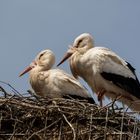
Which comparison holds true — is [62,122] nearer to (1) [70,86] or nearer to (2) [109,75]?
(1) [70,86]


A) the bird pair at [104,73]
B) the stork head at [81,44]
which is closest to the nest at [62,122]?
the bird pair at [104,73]

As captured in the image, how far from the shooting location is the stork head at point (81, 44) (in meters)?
10.2

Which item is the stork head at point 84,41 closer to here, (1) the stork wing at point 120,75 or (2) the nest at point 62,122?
(1) the stork wing at point 120,75

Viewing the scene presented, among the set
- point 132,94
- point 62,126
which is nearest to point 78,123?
point 62,126

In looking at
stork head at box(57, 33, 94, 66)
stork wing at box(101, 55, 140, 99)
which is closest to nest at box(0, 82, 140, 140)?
stork wing at box(101, 55, 140, 99)

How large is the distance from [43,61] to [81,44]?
0.64m

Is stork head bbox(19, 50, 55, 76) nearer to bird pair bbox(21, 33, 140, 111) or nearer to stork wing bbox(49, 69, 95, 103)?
bird pair bbox(21, 33, 140, 111)

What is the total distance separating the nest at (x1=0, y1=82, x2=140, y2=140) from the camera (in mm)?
7598

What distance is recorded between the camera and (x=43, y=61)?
9961 millimetres

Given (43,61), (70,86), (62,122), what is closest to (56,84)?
(70,86)

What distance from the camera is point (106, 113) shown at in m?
7.79

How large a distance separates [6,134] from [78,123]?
687mm

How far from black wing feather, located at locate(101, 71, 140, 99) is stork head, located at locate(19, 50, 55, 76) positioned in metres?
0.66

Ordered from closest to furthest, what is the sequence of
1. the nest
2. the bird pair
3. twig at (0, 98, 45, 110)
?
the nest < twig at (0, 98, 45, 110) < the bird pair
